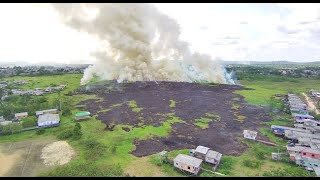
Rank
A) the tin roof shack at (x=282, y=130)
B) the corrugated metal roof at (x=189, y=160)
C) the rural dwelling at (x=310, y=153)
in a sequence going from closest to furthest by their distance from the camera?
the corrugated metal roof at (x=189, y=160)
the rural dwelling at (x=310, y=153)
the tin roof shack at (x=282, y=130)

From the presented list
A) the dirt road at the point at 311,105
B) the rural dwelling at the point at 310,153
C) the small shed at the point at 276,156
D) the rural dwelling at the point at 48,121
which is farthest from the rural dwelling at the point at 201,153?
the dirt road at the point at 311,105

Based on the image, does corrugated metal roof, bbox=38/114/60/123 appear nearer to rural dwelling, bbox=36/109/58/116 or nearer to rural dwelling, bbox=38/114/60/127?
rural dwelling, bbox=38/114/60/127

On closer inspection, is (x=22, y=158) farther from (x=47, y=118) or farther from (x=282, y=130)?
(x=282, y=130)

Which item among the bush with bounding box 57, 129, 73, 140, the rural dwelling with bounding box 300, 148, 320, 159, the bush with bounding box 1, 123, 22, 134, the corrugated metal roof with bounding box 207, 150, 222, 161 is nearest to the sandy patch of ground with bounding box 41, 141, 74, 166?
the bush with bounding box 57, 129, 73, 140

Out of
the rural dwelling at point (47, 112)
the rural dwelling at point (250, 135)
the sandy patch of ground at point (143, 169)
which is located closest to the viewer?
the sandy patch of ground at point (143, 169)

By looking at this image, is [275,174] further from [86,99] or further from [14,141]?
[86,99]

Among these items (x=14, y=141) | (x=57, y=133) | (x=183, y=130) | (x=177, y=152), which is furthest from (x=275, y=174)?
(x=14, y=141)

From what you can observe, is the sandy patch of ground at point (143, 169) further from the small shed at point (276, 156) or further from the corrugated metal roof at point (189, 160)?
the small shed at point (276, 156)

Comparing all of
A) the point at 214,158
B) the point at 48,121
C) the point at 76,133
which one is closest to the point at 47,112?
the point at 48,121
